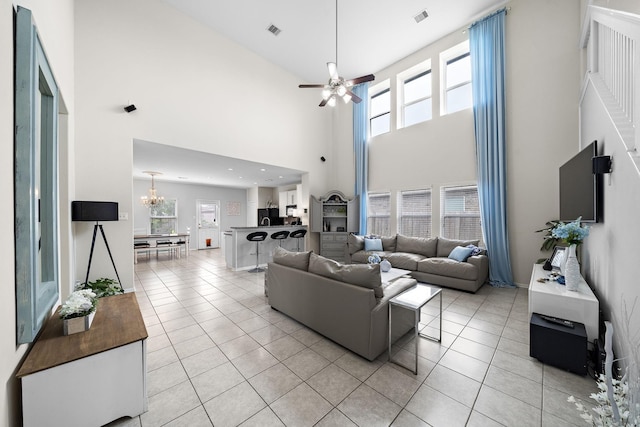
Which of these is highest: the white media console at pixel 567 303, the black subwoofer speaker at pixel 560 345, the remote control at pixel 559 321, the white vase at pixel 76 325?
the white vase at pixel 76 325

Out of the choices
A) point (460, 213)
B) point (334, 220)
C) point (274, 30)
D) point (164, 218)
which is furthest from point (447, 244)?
point (164, 218)

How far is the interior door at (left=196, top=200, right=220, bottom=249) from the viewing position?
10.1 m

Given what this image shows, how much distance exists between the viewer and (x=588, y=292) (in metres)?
2.34

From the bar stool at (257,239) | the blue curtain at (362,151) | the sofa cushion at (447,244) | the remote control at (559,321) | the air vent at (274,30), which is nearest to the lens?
the remote control at (559,321)

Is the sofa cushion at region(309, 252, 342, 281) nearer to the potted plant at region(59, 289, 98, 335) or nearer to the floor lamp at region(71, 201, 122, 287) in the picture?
the potted plant at region(59, 289, 98, 335)

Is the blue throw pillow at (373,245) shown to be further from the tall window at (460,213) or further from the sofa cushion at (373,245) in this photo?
the tall window at (460,213)

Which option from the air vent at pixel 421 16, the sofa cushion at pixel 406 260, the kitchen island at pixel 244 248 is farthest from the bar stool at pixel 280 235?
the air vent at pixel 421 16

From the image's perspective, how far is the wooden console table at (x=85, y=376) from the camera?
4.21 feet

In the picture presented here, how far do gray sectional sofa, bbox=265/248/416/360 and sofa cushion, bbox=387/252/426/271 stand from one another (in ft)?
7.29

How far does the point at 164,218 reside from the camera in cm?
938

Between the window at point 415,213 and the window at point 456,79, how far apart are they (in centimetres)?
205

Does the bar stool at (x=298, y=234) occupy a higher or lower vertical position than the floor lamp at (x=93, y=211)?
lower

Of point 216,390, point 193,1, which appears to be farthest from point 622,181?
point 193,1

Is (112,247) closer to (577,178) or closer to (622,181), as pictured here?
(622,181)
